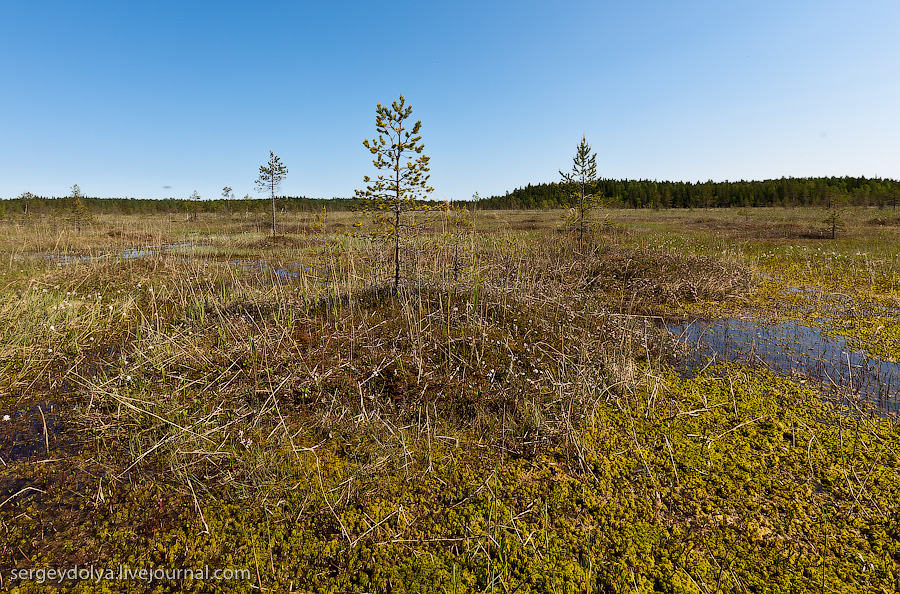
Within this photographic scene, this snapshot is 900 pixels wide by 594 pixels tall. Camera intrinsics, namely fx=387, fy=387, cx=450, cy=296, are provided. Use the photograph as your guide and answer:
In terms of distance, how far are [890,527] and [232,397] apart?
5947 millimetres

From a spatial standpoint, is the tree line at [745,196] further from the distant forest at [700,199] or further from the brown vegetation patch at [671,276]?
the brown vegetation patch at [671,276]

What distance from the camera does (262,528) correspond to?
2818mm

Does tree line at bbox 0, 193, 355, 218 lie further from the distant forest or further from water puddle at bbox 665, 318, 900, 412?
water puddle at bbox 665, 318, 900, 412

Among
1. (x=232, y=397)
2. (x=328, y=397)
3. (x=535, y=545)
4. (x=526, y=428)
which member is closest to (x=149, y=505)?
(x=232, y=397)

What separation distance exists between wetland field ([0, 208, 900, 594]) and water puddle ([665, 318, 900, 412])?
0.05 metres

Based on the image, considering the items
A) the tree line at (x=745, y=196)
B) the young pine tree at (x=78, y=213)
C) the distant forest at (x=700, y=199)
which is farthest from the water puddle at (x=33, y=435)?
the tree line at (x=745, y=196)

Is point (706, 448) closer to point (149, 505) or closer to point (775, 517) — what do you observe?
point (775, 517)

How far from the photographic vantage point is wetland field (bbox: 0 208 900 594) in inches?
101

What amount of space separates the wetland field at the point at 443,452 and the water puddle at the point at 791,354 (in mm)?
49

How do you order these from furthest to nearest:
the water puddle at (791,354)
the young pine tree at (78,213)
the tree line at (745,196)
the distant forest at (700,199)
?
the tree line at (745,196) → the distant forest at (700,199) → the young pine tree at (78,213) → the water puddle at (791,354)

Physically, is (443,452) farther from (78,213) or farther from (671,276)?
(78,213)

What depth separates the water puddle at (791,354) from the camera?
5.04 meters

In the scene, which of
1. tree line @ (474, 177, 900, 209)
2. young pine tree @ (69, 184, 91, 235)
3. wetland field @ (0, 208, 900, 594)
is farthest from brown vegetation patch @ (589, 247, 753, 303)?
tree line @ (474, 177, 900, 209)

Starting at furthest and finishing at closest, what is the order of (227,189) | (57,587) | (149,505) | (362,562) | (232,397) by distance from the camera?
1. (227,189)
2. (232,397)
3. (149,505)
4. (362,562)
5. (57,587)
